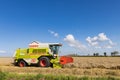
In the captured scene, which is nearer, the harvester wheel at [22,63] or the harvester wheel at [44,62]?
the harvester wheel at [44,62]

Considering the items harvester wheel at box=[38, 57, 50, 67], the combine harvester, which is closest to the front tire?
the combine harvester

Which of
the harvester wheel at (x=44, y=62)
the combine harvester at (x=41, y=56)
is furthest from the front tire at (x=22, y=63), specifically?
the harvester wheel at (x=44, y=62)

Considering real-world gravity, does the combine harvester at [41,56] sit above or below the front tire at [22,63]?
above

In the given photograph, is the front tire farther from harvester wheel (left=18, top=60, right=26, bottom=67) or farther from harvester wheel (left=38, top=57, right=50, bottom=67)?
harvester wheel (left=38, top=57, right=50, bottom=67)

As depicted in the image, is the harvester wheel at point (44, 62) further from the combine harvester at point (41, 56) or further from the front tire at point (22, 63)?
the front tire at point (22, 63)

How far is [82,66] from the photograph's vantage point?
1981 cm

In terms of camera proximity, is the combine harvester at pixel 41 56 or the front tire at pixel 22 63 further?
the front tire at pixel 22 63

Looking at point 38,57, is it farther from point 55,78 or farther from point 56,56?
point 55,78

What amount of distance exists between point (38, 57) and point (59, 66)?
2.65m

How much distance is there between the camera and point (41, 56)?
21328 mm

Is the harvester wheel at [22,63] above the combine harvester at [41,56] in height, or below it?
below

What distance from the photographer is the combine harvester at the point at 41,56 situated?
20631 mm

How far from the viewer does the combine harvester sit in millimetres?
20631

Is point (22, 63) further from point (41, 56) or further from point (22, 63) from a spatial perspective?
point (41, 56)
